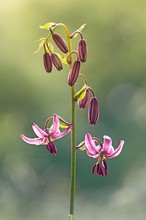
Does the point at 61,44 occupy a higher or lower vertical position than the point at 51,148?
higher

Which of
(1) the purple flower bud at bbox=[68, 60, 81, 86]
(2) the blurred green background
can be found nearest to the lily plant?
(1) the purple flower bud at bbox=[68, 60, 81, 86]

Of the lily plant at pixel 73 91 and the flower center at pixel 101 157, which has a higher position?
the lily plant at pixel 73 91

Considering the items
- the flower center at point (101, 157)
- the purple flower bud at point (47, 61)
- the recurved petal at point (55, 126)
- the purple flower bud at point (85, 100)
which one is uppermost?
the purple flower bud at point (47, 61)

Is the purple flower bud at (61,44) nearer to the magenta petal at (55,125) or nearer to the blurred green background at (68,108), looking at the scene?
the magenta petal at (55,125)

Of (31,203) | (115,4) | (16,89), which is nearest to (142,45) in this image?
(115,4)

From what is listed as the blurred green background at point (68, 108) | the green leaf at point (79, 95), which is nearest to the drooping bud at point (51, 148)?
the green leaf at point (79, 95)

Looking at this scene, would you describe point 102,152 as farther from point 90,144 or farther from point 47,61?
point 47,61

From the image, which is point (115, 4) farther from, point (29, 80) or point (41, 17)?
point (29, 80)

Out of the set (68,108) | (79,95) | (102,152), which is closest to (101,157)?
(102,152)
